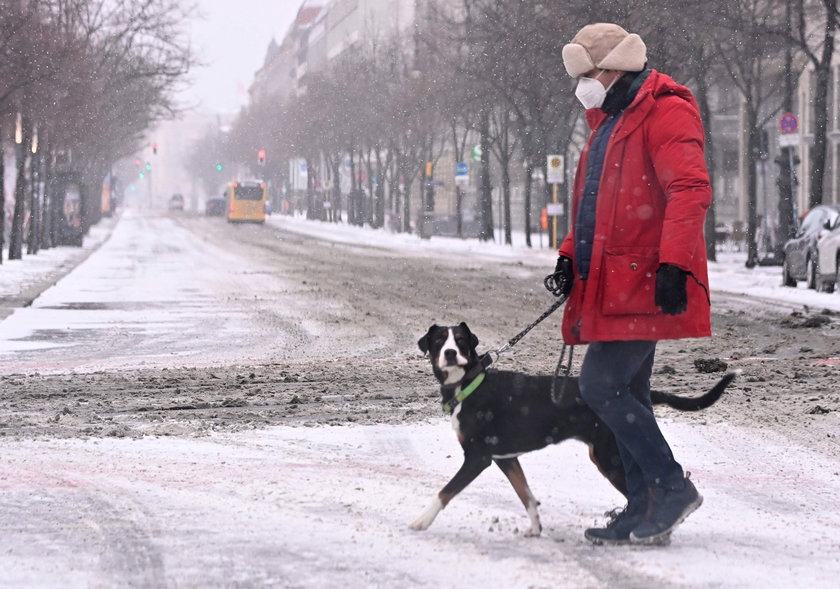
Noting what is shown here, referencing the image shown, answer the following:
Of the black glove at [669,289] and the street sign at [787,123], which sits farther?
the street sign at [787,123]

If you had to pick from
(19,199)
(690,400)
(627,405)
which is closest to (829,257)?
(690,400)

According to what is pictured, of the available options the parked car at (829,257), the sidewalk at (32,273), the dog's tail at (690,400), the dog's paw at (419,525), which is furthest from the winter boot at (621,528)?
the parked car at (829,257)

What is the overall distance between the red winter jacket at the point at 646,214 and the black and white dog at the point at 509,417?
1.27 feet

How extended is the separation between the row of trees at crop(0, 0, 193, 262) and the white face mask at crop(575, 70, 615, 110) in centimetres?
2188

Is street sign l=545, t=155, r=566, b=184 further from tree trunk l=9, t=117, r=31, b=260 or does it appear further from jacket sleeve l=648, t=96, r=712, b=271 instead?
jacket sleeve l=648, t=96, r=712, b=271

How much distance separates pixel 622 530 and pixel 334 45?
13753 cm

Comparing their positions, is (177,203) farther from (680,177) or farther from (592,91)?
(680,177)

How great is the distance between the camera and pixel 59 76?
29.5 meters

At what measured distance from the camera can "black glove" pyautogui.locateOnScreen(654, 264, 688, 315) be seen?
16.3 ft

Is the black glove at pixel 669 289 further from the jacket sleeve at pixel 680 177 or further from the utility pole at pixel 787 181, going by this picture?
the utility pole at pixel 787 181

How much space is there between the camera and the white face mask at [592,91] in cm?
530

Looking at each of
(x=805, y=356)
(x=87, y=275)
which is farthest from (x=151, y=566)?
(x=87, y=275)

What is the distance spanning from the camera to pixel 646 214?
521cm

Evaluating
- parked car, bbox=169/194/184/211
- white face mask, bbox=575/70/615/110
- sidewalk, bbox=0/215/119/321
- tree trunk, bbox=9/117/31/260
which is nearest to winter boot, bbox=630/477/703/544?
white face mask, bbox=575/70/615/110
